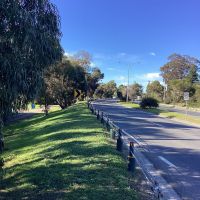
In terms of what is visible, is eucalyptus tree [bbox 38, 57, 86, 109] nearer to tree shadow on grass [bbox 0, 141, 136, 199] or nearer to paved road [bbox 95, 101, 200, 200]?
paved road [bbox 95, 101, 200, 200]

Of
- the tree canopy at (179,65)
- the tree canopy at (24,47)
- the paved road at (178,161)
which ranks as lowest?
the paved road at (178,161)

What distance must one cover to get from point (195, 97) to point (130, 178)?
71.9m

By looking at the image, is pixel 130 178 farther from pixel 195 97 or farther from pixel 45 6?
pixel 195 97

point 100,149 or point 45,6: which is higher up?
point 45,6

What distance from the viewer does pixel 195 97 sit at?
7831 centimetres

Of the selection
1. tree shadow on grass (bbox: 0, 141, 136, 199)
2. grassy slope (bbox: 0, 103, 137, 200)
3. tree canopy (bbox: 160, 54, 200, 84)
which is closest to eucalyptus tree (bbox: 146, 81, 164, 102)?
tree canopy (bbox: 160, 54, 200, 84)

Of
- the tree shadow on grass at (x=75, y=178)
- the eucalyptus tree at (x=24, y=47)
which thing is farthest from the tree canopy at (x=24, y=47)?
the tree shadow on grass at (x=75, y=178)

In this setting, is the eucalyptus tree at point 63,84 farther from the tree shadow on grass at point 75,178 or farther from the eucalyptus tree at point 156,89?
the eucalyptus tree at point 156,89

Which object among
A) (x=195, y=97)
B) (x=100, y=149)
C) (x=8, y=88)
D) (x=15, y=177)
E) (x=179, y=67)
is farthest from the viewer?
(x=179, y=67)

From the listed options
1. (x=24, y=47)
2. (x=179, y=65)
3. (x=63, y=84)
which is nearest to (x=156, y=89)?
(x=179, y=65)

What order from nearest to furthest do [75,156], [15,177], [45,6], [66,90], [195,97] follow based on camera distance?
[45,6], [15,177], [75,156], [66,90], [195,97]

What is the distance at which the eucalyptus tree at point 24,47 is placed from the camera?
291 inches

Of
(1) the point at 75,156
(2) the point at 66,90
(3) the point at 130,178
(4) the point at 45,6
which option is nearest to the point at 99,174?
(3) the point at 130,178

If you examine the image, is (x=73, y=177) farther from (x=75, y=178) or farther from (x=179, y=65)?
(x=179, y=65)
